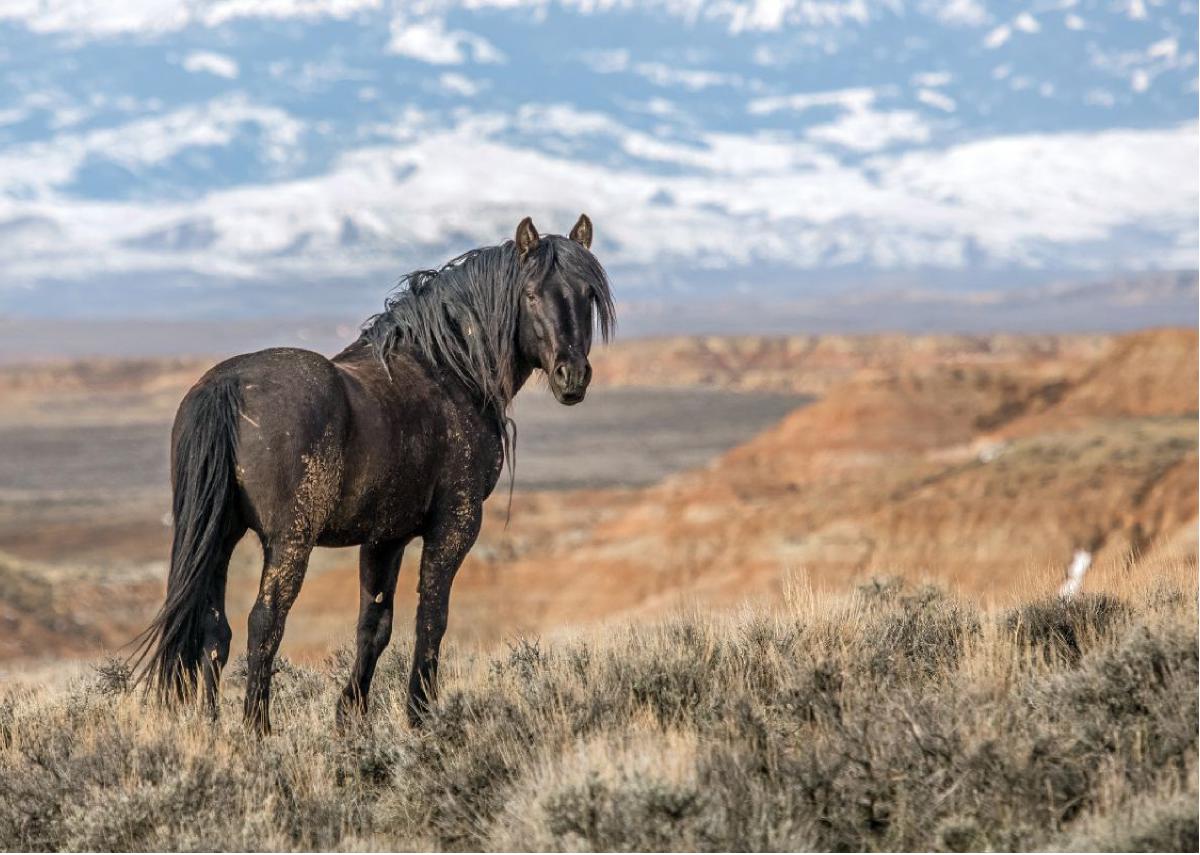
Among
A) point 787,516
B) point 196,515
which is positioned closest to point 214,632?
point 196,515

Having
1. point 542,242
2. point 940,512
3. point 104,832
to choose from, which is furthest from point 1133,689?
point 940,512

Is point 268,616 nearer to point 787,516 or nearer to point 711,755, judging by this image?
point 711,755

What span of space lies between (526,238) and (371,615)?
1.92 metres

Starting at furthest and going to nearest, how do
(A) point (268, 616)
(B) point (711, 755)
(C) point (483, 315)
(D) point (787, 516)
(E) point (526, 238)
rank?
1. (D) point (787, 516)
2. (C) point (483, 315)
3. (E) point (526, 238)
4. (A) point (268, 616)
5. (B) point (711, 755)

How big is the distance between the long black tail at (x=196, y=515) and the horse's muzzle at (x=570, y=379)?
1415 millimetres

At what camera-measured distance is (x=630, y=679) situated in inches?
299

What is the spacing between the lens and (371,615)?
7938mm

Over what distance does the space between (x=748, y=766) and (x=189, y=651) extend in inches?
105

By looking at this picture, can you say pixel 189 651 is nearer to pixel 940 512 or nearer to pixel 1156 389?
pixel 940 512

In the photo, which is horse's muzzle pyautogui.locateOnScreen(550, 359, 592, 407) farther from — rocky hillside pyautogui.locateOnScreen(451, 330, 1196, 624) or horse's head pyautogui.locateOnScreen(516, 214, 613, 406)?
rocky hillside pyautogui.locateOnScreen(451, 330, 1196, 624)

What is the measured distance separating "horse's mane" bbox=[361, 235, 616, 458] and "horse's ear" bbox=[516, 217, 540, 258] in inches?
1.2

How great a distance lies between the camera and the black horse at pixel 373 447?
7180mm

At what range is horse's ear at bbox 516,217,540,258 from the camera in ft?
25.7

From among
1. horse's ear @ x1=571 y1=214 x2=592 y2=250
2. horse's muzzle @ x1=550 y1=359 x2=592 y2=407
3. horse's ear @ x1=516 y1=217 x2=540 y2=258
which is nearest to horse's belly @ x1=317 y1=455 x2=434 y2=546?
horse's muzzle @ x1=550 y1=359 x2=592 y2=407
